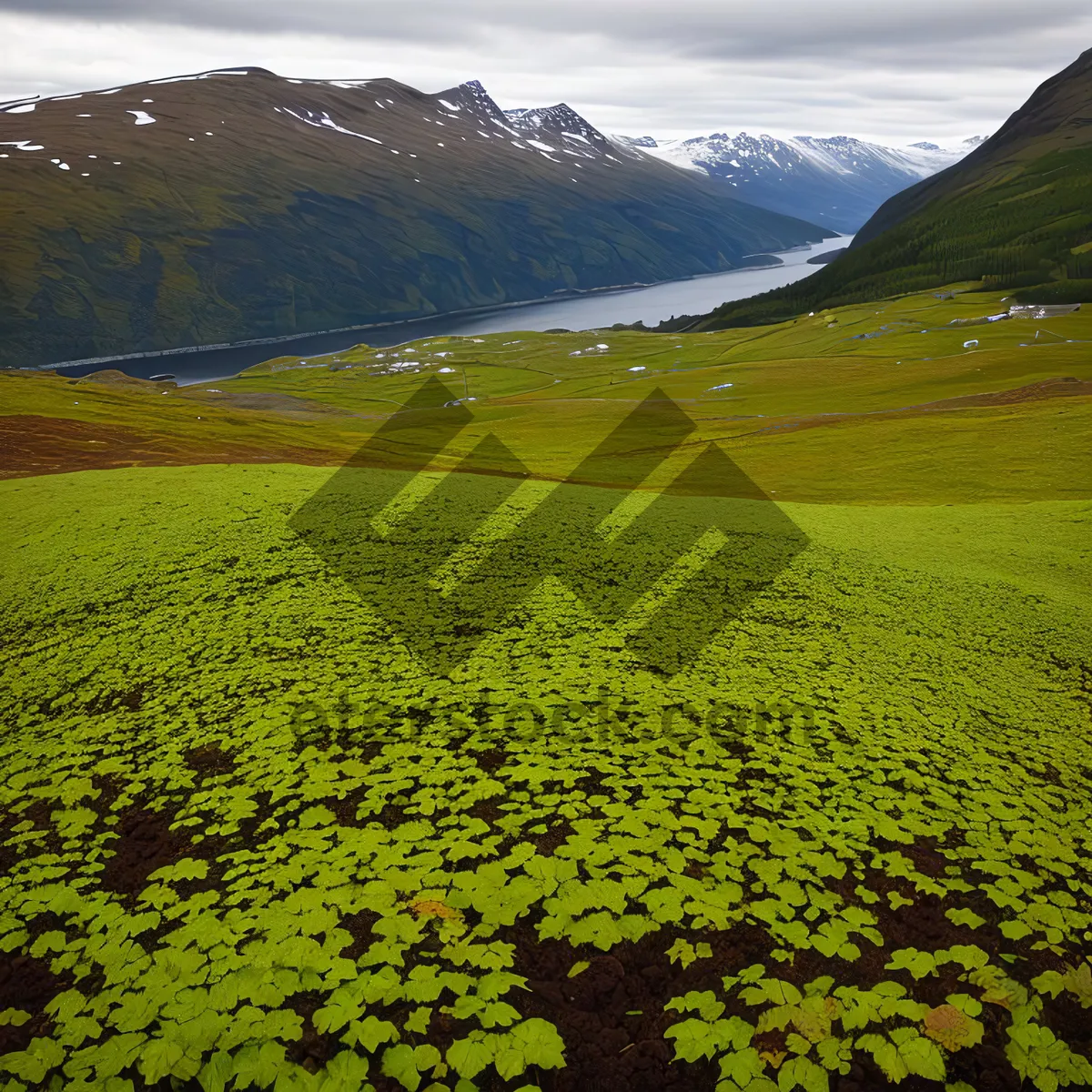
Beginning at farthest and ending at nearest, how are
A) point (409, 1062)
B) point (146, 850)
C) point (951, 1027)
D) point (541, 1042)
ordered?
point (146, 850) < point (951, 1027) < point (541, 1042) < point (409, 1062)

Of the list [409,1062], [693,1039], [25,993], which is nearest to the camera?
[409,1062]

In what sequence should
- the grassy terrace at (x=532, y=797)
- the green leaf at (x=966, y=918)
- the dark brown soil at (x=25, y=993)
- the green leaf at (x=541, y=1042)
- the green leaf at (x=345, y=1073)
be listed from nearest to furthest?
1. the green leaf at (x=345, y=1073)
2. the green leaf at (x=541, y=1042)
3. the grassy terrace at (x=532, y=797)
4. the dark brown soil at (x=25, y=993)
5. the green leaf at (x=966, y=918)

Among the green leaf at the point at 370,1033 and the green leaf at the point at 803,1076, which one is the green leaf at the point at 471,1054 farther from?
the green leaf at the point at 803,1076

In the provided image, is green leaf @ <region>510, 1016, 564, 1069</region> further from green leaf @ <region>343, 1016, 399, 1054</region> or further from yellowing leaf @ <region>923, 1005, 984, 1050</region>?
yellowing leaf @ <region>923, 1005, 984, 1050</region>

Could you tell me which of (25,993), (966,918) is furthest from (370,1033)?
(966,918)

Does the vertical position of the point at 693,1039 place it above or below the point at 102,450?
above

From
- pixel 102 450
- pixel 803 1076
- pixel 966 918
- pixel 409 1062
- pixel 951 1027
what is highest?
pixel 409 1062

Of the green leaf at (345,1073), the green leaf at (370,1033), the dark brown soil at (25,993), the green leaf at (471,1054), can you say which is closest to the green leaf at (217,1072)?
the green leaf at (345,1073)

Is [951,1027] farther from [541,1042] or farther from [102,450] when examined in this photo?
[102,450]
